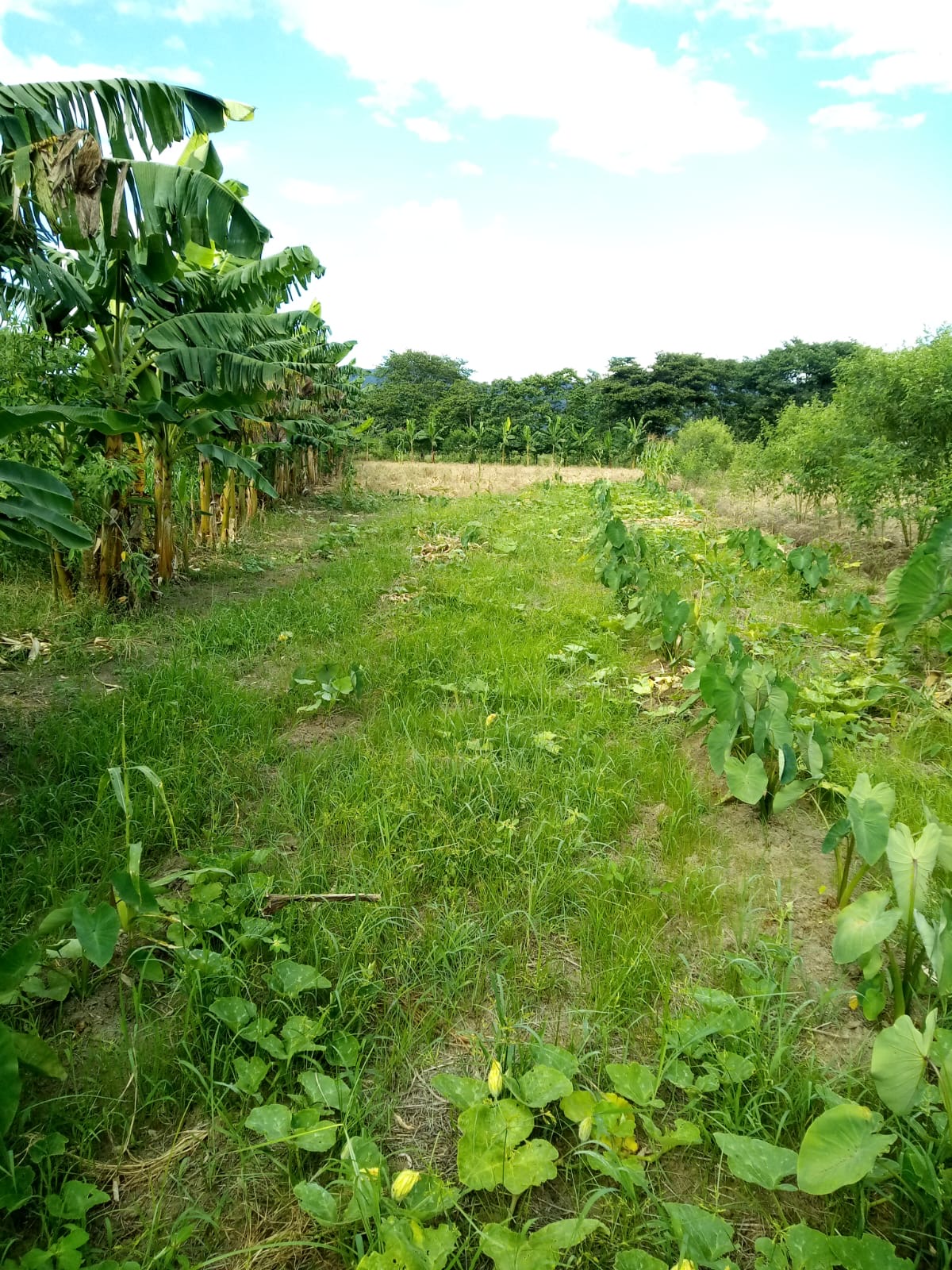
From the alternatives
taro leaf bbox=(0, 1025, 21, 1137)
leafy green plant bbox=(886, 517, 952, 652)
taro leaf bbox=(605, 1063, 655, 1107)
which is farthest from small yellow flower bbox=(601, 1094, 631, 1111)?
leafy green plant bbox=(886, 517, 952, 652)

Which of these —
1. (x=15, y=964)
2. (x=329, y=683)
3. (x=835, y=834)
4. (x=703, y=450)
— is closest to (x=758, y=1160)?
(x=835, y=834)

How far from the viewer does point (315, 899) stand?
2475 millimetres

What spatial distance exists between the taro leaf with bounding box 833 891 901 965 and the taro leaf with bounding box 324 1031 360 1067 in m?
1.30

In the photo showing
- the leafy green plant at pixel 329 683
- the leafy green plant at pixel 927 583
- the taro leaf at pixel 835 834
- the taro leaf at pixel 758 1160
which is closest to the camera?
the taro leaf at pixel 758 1160

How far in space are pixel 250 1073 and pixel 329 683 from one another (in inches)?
97.5

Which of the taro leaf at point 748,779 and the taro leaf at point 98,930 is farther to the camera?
the taro leaf at point 748,779

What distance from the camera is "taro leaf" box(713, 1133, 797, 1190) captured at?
1.47 meters

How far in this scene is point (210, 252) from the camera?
7555mm

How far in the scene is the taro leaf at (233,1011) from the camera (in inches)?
75.2

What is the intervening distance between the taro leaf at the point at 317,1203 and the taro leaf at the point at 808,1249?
0.90 meters

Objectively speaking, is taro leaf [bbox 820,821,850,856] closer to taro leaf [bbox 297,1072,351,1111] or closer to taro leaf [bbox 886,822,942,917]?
taro leaf [bbox 886,822,942,917]

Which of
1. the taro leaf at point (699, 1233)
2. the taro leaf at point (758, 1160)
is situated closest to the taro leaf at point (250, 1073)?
the taro leaf at point (699, 1233)

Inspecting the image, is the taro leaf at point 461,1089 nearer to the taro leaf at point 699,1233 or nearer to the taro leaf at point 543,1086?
the taro leaf at point 543,1086

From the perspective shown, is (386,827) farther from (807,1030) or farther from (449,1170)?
(807,1030)
